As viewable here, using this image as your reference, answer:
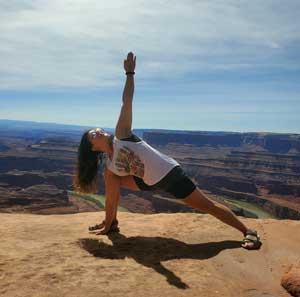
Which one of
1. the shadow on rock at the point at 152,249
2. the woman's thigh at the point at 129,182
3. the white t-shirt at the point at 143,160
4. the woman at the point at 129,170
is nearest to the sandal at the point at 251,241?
the woman at the point at 129,170

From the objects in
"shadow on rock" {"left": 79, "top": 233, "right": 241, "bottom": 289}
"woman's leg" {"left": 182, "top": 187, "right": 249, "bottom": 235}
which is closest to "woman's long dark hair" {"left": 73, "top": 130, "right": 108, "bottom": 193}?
"shadow on rock" {"left": 79, "top": 233, "right": 241, "bottom": 289}

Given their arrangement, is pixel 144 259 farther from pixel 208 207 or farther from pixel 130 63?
pixel 130 63

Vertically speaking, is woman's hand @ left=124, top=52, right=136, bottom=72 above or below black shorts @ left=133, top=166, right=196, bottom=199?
above

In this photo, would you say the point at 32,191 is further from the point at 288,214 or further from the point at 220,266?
the point at 220,266

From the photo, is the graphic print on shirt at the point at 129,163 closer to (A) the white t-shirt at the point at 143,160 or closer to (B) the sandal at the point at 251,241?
(A) the white t-shirt at the point at 143,160

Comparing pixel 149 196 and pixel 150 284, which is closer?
pixel 150 284

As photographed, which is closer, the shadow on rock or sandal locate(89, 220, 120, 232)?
the shadow on rock

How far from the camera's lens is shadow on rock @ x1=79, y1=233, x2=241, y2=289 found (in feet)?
14.9

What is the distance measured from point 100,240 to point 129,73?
5.91 ft

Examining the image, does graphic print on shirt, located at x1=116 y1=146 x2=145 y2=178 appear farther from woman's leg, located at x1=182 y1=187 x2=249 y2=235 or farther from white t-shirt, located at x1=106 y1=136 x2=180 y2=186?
woman's leg, located at x1=182 y1=187 x2=249 y2=235

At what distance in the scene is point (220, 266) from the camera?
14.6ft

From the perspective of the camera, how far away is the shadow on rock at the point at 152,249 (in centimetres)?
453

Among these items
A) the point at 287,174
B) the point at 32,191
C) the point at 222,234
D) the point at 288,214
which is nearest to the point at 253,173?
the point at 287,174

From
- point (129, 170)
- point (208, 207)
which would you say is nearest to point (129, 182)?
point (129, 170)
